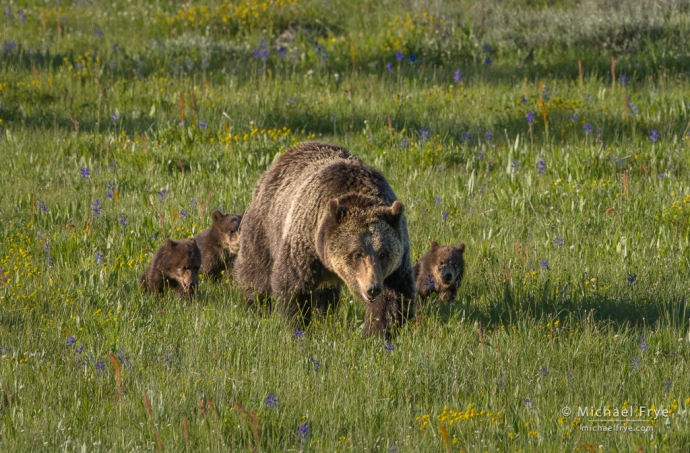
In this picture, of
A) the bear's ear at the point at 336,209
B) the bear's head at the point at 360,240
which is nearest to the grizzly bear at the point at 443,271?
the bear's head at the point at 360,240

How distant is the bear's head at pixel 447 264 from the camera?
26.6 feet

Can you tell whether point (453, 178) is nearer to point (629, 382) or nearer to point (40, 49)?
point (629, 382)

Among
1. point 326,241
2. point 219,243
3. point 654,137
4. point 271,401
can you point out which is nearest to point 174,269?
point 219,243

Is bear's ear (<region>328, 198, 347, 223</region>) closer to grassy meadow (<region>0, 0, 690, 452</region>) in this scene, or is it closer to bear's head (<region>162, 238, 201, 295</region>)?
grassy meadow (<region>0, 0, 690, 452</region>)

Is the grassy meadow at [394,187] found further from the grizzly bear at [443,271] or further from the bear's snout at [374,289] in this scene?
the bear's snout at [374,289]

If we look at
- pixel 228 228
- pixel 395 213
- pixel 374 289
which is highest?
A: pixel 395 213

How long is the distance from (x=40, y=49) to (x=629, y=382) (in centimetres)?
1289

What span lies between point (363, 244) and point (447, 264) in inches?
75.2

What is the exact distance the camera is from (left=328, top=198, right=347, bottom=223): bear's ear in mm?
6527

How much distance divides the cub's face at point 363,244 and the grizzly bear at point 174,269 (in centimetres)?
191

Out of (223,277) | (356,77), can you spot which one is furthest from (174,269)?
(356,77)

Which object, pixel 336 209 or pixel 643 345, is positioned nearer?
pixel 643 345

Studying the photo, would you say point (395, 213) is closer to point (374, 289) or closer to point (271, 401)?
point (374, 289)

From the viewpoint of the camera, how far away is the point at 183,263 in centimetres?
814
